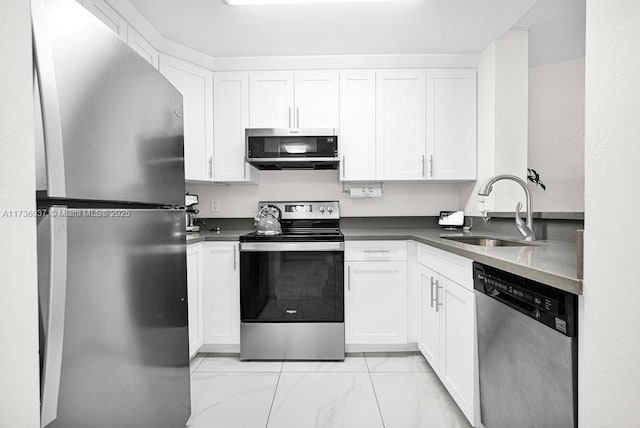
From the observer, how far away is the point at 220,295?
246 cm

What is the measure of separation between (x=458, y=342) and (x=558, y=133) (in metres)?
1.47

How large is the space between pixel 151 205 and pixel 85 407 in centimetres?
64

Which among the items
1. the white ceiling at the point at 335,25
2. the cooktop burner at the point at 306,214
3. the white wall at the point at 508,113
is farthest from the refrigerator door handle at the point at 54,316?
the white wall at the point at 508,113

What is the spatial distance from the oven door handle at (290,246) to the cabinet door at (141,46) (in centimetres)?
136

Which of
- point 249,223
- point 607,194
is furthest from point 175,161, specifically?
point 249,223

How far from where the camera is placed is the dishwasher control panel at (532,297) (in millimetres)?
896

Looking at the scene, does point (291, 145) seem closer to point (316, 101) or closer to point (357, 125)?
point (316, 101)

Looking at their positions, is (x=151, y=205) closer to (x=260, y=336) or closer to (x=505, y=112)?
(x=260, y=336)

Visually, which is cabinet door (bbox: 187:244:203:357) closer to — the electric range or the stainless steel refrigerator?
the electric range

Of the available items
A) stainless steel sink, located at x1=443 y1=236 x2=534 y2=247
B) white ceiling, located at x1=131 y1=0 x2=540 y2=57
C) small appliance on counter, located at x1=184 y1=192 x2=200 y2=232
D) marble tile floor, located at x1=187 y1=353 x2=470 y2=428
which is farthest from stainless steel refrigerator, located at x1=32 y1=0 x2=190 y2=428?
stainless steel sink, located at x1=443 y1=236 x2=534 y2=247

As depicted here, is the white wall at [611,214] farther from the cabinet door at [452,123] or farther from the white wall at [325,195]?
the white wall at [325,195]

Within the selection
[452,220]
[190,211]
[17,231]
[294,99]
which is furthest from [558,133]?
[190,211]

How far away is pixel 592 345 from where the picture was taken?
2.59ft

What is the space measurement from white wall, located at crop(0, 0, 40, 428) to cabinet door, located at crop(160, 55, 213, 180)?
2064mm
